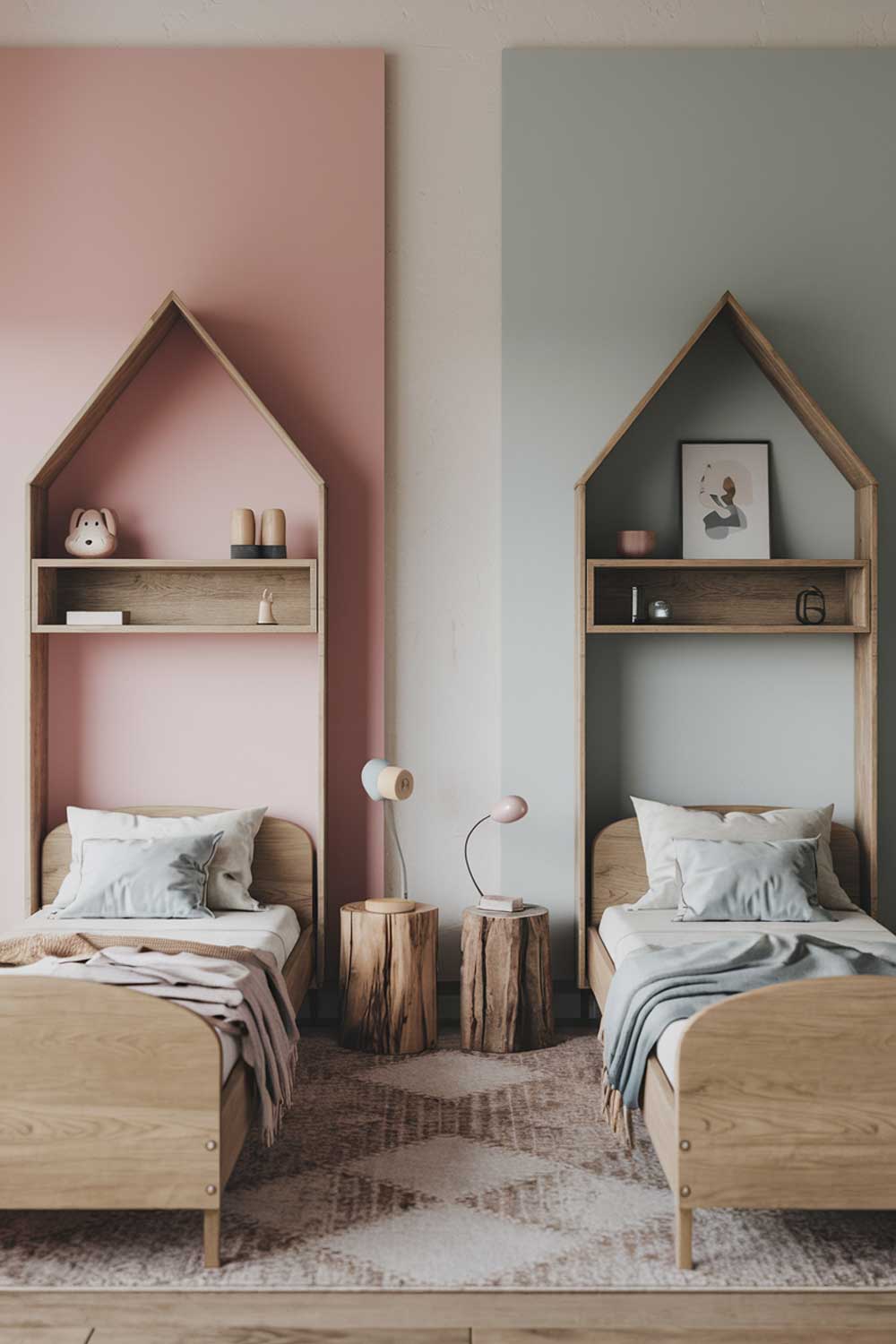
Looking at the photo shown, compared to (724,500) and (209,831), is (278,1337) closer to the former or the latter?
(209,831)

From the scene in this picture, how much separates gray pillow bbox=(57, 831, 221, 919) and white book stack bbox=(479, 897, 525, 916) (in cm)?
88

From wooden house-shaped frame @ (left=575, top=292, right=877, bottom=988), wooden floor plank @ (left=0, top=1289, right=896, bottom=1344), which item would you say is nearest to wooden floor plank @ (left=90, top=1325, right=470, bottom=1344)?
wooden floor plank @ (left=0, top=1289, right=896, bottom=1344)

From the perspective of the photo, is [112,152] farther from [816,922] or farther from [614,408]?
[816,922]

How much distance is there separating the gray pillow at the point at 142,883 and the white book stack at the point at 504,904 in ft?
2.90

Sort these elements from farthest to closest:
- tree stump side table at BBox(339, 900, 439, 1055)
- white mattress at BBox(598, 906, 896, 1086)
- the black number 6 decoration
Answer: the black number 6 decoration
tree stump side table at BBox(339, 900, 439, 1055)
white mattress at BBox(598, 906, 896, 1086)

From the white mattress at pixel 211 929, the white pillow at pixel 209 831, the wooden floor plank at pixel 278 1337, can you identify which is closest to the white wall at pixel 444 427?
the white pillow at pixel 209 831

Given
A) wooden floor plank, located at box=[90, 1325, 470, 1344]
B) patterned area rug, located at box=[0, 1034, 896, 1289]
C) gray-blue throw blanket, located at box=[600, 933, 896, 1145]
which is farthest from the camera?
gray-blue throw blanket, located at box=[600, 933, 896, 1145]

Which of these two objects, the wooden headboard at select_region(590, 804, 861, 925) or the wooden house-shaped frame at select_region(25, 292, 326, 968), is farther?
the wooden headboard at select_region(590, 804, 861, 925)

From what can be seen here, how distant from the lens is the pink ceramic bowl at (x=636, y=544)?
3998mm

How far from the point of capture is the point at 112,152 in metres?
4.15

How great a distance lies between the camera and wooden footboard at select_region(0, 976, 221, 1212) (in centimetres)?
239

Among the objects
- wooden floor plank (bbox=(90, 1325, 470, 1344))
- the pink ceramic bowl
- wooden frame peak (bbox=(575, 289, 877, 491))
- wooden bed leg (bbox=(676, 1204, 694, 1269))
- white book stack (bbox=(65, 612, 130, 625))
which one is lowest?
wooden floor plank (bbox=(90, 1325, 470, 1344))

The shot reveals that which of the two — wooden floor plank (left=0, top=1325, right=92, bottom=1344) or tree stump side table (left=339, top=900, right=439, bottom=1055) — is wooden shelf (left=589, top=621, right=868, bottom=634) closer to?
tree stump side table (left=339, top=900, right=439, bottom=1055)

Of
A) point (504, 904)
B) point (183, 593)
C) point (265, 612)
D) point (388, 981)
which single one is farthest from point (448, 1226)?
point (183, 593)
